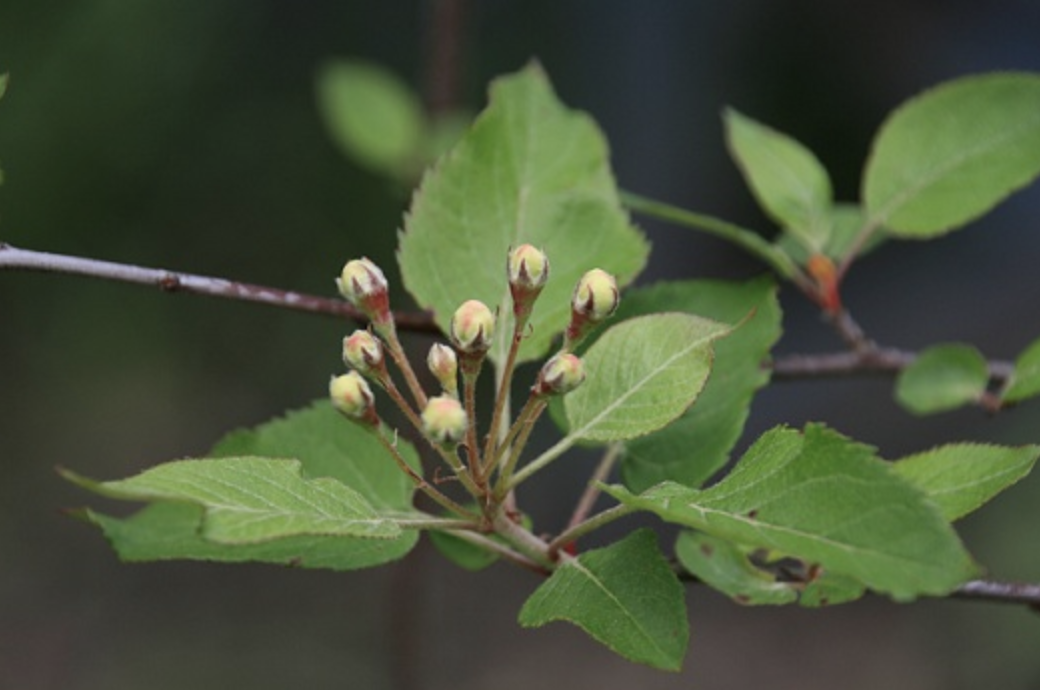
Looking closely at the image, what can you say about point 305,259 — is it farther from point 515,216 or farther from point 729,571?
point 729,571

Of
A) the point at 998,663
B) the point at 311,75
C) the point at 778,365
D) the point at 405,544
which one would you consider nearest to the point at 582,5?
the point at 311,75

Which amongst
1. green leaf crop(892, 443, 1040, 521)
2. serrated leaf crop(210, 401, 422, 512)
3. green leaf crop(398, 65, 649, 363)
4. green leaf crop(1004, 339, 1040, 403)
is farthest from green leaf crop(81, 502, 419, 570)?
green leaf crop(1004, 339, 1040, 403)

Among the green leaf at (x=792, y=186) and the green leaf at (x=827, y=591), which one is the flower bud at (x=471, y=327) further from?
the green leaf at (x=792, y=186)

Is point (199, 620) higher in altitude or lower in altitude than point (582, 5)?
lower

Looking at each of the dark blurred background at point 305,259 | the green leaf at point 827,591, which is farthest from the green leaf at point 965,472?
the dark blurred background at point 305,259

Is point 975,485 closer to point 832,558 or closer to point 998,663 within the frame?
point 832,558

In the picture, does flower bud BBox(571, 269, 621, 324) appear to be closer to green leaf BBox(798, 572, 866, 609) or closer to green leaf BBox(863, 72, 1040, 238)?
green leaf BBox(798, 572, 866, 609)
